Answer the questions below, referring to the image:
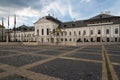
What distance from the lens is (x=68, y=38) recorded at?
224 feet

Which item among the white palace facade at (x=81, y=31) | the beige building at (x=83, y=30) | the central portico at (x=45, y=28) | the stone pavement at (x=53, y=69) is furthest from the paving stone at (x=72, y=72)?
the central portico at (x=45, y=28)

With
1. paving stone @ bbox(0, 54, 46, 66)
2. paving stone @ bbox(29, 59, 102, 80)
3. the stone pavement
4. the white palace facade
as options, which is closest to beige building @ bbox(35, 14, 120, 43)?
the white palace facade

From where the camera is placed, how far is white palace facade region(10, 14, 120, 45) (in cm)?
5671

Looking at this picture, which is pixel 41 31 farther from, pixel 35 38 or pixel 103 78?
pixel 103 78

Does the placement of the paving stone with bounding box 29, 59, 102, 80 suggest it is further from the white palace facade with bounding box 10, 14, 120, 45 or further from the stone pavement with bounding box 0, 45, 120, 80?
the white palace facade with bounding box 10, 14, 120, 45

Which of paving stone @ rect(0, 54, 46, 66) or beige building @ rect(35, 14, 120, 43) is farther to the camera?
beige building @ rect(35, 14, 120, 43)

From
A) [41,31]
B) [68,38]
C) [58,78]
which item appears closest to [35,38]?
[41,31]

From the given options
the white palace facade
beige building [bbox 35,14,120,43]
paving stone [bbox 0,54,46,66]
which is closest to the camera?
paving stone [bbox 0,54,46,66]

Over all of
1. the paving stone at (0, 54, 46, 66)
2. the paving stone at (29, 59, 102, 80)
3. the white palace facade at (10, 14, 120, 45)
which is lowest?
the paving stone at (29, 59, 102, 80)

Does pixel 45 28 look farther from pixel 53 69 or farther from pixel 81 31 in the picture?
pixel 53 69

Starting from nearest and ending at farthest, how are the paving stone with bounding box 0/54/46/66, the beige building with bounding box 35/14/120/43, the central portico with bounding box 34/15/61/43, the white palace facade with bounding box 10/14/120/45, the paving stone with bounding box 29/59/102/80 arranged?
1. the paving stone with bounding box 29/59/102/80
2. the paving stone with bounding box 0/54/46/66
3. the white palace facade with bounding box 10/14/120/45
4. the beige building with bounding box 35/14/120/43
5. the central portico with bounding box 34/15/61/43

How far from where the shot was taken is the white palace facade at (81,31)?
56.7 metres

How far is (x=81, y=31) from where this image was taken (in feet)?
218

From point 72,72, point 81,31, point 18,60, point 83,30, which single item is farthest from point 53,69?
point 81,31
